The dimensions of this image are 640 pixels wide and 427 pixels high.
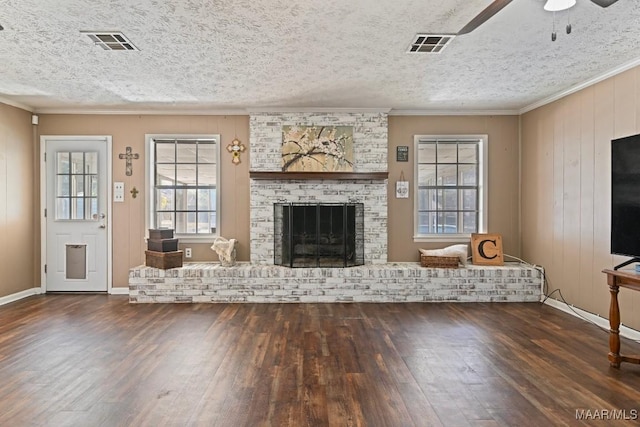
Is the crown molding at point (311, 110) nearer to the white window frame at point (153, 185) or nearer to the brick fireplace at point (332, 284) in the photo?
the white window frame at point (153, 185)

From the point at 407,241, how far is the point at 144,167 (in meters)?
4.03

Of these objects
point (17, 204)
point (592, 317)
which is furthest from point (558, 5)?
point (17, 204)

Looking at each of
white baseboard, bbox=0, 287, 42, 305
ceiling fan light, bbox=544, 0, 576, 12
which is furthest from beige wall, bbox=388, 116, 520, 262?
white baseboard, bbox=0, 287, 42, 305

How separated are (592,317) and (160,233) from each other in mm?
5325

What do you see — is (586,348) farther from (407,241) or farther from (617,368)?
(407,241)

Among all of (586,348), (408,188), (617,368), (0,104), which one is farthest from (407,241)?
(0,104)

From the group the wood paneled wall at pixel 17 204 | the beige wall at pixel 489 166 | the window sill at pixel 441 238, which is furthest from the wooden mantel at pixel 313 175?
A: the wood paneled wall at pixel 17 204

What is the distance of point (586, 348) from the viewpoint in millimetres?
3438

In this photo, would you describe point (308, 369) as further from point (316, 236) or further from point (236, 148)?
point (236, 148)

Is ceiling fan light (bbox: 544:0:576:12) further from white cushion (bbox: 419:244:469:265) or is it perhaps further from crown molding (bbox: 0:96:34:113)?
crown molding (bbox: 0:96:34:113)

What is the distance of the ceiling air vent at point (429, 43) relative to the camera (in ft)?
10.6

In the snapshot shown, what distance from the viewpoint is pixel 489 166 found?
582 cm

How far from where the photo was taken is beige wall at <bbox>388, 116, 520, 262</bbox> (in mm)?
5809

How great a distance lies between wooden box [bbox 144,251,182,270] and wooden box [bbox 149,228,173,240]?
22 centimetres
